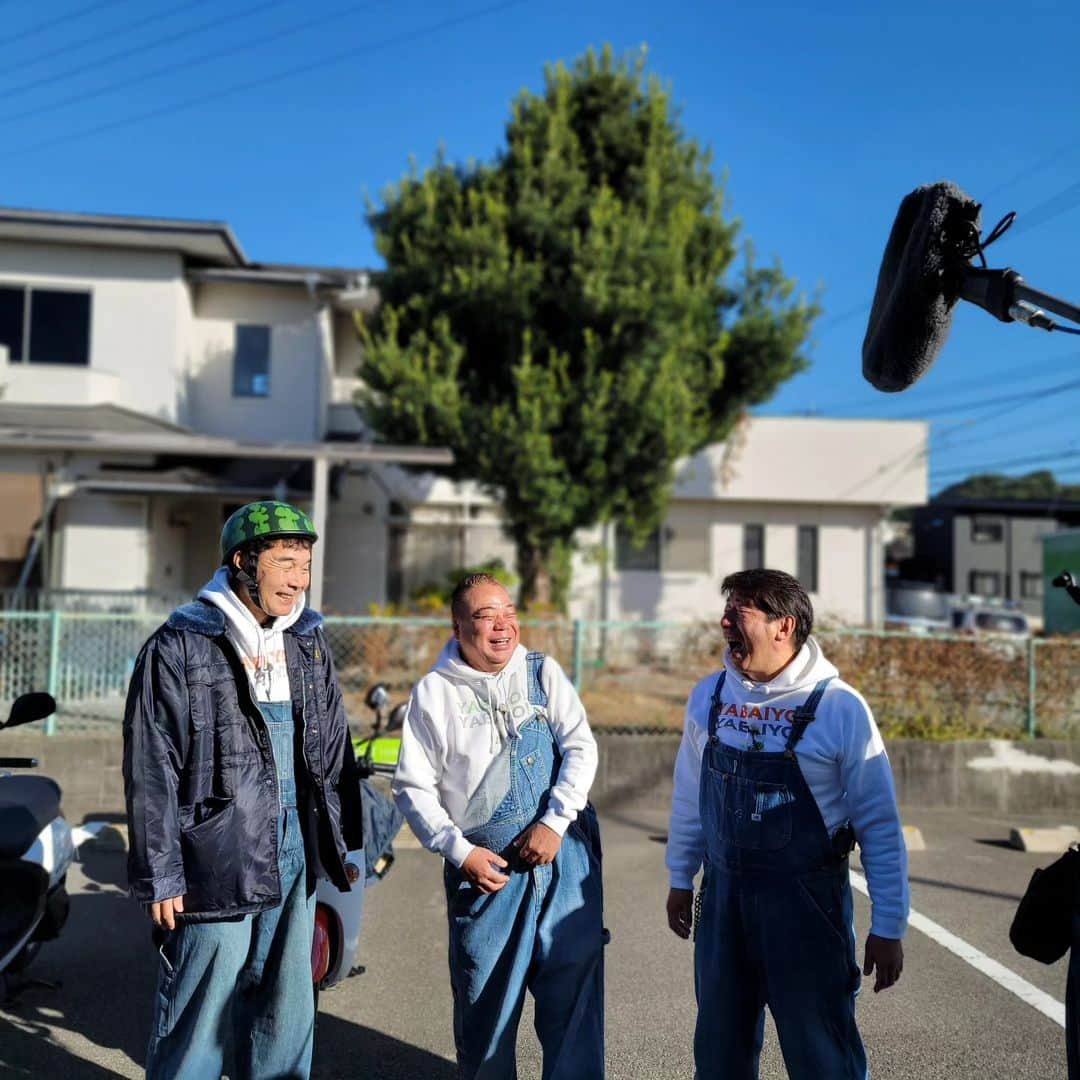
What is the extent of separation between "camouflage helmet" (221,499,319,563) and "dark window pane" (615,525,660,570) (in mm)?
17369

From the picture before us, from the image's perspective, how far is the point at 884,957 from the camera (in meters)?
2.64

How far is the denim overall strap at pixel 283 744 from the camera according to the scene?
295 centimetres

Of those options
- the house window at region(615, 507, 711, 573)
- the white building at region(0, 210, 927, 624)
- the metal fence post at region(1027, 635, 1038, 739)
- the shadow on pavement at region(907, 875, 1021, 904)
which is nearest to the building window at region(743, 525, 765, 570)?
the white building at region(0, 210, 927, 624)

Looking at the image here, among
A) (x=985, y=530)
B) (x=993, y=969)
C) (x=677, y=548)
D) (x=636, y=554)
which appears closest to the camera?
(x=993, y=969)

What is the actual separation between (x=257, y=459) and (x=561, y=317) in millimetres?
4572

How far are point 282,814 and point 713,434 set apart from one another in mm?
12406

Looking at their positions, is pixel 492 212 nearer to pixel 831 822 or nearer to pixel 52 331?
pixel 52 331

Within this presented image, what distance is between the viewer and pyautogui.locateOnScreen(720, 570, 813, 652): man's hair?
2.81m

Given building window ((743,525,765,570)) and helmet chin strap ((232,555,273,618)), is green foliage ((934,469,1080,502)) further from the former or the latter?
helmet chin strap ((232,555,273,618))

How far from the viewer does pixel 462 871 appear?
9.55ft

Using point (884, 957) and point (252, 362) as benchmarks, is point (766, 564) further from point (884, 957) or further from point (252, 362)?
point (884, 957)

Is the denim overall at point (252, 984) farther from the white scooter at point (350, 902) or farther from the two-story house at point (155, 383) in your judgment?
the two-story house at point (155, 383)

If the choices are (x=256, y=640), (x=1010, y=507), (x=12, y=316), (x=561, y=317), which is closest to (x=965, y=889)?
(x=256, y=640)

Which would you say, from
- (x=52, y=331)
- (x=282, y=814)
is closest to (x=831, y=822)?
(x=282, y=814)
